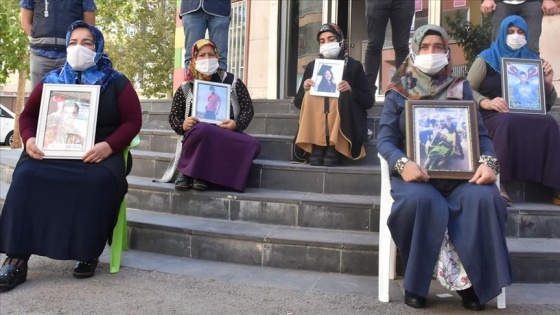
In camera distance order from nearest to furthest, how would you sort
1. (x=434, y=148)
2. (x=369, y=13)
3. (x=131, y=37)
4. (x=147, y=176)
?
(x=434, y=148)
(x=147, y=176)
(x=369, y=13)
(x=131, y=37)

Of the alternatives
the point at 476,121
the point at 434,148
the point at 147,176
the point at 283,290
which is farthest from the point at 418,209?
→ the point at 147,176

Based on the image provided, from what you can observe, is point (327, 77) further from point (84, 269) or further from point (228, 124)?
point (84, 269)

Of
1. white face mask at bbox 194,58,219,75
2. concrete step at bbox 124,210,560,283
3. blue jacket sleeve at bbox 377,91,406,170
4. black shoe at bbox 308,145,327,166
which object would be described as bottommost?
concrete step at bbox 124,210,560,283

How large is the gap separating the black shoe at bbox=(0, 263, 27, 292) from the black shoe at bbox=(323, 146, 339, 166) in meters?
2.61

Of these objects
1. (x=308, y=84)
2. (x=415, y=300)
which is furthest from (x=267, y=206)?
(x=415, y=300)

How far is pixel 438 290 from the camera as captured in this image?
3.50m

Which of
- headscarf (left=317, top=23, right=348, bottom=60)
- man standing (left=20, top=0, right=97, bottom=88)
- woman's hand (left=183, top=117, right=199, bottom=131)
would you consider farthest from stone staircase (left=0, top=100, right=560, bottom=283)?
man standing (left=20, top=0, right=97, bottom=88)

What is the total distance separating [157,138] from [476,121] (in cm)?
381

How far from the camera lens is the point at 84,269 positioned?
3.75 meters

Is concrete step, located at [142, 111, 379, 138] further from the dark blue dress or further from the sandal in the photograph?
the dark blue dress

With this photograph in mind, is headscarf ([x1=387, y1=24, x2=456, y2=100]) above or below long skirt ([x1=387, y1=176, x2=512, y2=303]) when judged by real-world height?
above

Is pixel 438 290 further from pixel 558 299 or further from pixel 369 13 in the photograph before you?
pixel 369 13

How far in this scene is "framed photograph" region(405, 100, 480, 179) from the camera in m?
3.23

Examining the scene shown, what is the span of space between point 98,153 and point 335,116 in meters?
2.13
